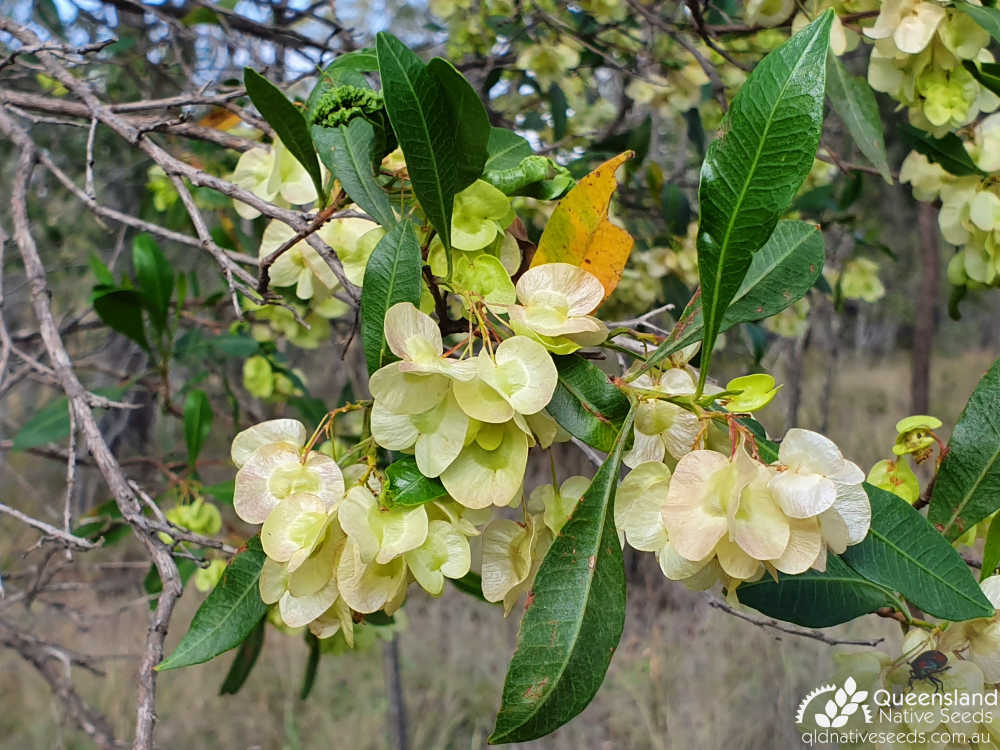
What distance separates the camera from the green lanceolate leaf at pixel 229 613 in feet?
1.71

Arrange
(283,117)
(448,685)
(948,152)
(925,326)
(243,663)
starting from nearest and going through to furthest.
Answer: (283,117) → (948,152) → (243,663) → (448,685) → (925,326)

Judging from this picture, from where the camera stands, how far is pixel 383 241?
1.61ft

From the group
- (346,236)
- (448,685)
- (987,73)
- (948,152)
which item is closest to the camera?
(346,236)

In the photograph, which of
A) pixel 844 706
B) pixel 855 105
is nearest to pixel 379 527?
pixel 844 706

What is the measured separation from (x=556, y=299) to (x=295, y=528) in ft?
0.73

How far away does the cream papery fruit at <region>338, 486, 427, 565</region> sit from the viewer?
1.50ft

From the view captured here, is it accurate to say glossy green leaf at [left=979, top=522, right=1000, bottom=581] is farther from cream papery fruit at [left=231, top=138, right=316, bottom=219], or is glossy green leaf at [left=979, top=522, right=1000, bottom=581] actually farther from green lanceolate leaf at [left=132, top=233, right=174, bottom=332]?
green lanceolate leaf at [left=132, top=233, right=174, bottom=332]

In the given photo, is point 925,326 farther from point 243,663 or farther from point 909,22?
point 243,663

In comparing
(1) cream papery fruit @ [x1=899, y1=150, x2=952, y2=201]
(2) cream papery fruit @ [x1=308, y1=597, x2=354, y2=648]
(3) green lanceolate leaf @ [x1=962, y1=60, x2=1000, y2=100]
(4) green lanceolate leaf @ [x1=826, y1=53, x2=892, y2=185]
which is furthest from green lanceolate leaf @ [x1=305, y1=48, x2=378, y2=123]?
(1) cream papery fruit @ [x1=899, y1=150, x2=952, y2=201]

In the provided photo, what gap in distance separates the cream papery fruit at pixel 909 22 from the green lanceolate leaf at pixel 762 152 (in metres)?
0.44

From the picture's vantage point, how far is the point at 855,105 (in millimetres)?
819

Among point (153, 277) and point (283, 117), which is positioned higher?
point (283, 117)

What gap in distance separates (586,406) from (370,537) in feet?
0.52

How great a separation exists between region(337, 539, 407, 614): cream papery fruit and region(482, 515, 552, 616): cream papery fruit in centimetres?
7
